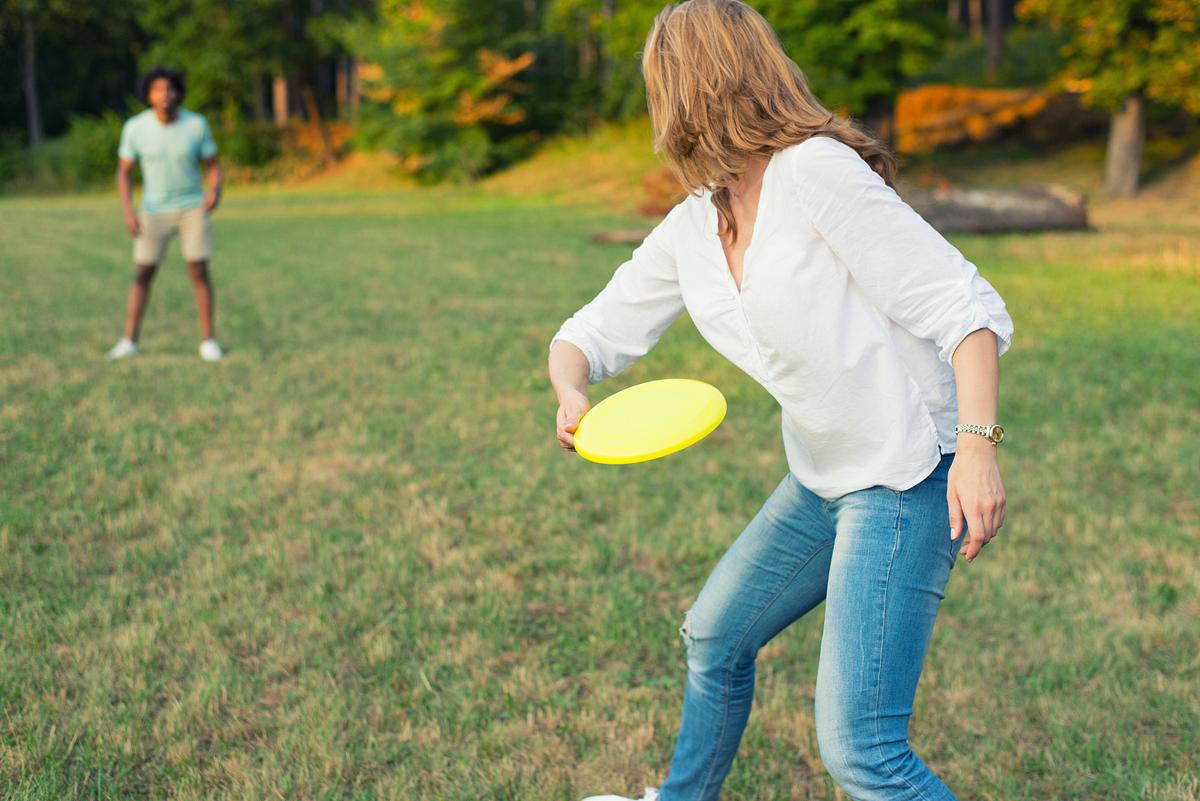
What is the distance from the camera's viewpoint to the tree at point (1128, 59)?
20016mm

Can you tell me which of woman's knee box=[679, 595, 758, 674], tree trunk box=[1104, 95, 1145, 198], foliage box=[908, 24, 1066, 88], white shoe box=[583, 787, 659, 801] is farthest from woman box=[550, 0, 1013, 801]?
foliage box=[908, 24, 1066, 88]

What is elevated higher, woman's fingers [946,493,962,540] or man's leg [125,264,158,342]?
woman's fingers [946,493,962,540]

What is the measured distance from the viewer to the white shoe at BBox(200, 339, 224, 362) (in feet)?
27.5

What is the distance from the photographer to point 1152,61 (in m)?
20.6

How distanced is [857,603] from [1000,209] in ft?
50.0

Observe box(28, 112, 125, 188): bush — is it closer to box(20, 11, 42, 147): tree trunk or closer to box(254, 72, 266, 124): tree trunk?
box(20, 11, 42, 147): tree trunk

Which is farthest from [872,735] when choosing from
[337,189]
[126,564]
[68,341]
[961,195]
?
[337,189]

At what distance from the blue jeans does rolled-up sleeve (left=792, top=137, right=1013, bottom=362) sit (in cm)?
33

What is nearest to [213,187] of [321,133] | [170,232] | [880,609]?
[170,232]

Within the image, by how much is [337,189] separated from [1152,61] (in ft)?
89.6

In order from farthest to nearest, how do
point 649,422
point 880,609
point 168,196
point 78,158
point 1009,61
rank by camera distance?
point 78,158
point 1009,61
point 168,196
point 649,422
point 880,609

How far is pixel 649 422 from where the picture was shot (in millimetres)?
2250

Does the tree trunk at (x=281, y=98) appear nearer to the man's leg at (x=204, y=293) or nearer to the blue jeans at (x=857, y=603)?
the man's leg at (x=204, y=293)

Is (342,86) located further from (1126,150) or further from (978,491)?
(978,491)
